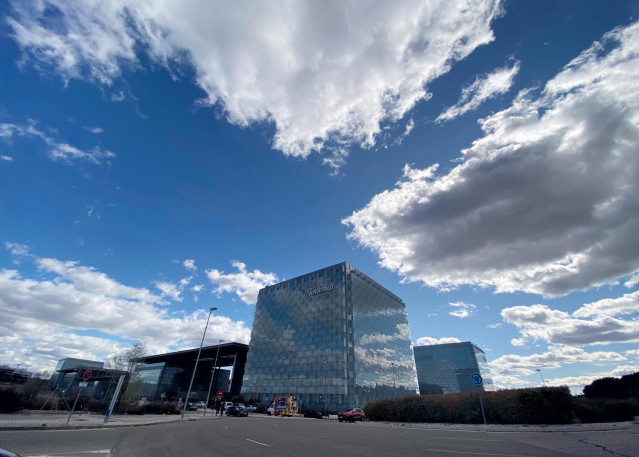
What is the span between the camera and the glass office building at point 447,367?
152 m

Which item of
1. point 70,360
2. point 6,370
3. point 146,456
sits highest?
point 70,360

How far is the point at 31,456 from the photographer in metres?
8.43

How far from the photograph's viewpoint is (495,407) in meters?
22.8

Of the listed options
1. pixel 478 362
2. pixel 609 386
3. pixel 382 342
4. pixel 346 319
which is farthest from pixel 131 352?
pixel 478 362

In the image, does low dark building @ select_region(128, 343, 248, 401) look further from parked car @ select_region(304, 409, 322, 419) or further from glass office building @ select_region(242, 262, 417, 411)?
parked car @ select_region(304, 409, 322, 419)

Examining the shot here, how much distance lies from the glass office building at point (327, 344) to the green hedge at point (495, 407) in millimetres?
43312

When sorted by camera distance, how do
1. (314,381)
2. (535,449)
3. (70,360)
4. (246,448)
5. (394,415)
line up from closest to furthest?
(535,449) → (246,448) → (394,415) → (314,381) → (70,360)

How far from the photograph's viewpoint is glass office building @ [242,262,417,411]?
71.8m

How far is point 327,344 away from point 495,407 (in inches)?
2251

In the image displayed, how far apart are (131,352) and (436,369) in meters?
162

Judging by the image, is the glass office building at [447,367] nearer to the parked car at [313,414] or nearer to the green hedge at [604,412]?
the parked car at [313,414]

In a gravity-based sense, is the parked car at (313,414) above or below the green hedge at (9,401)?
below

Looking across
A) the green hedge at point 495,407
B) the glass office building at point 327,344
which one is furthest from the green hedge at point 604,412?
the glass office building at point 327,344

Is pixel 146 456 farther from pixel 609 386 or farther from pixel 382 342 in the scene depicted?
pixel 382 342
